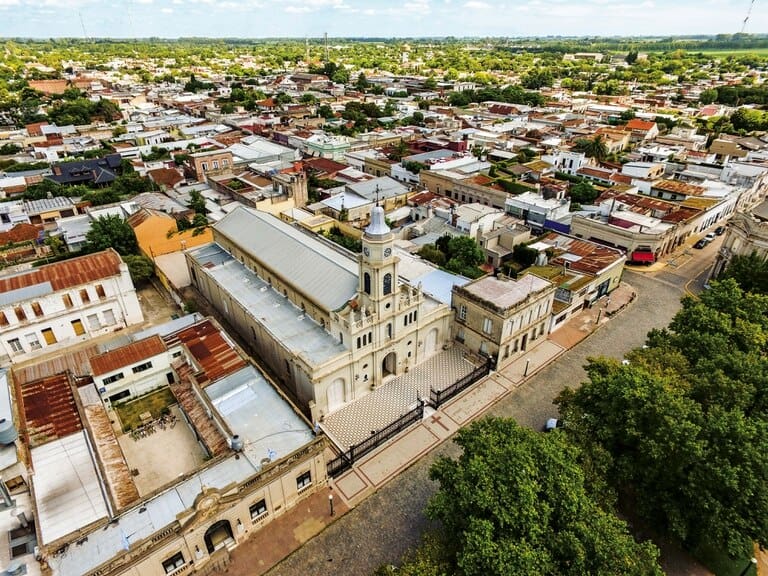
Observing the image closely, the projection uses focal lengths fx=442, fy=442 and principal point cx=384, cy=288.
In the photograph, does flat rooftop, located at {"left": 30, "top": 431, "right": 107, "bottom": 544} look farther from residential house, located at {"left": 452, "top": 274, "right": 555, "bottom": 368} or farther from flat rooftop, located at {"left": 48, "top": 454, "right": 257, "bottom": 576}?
residential house, located at {"left": 452, "top": 274, "right": 555, "bottom": 368}

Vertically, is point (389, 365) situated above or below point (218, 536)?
above

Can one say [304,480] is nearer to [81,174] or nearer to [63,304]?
[63,304]

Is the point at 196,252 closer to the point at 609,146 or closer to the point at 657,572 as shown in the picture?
the point at 657,572

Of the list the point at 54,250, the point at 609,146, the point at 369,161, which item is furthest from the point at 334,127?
the point at 54,250

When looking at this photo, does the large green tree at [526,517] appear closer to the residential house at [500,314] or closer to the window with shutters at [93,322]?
the residential house at [500,314]

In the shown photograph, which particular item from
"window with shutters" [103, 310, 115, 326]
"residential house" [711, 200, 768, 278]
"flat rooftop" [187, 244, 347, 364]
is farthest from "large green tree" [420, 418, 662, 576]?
"residential house" [711, 200, 768, 278]

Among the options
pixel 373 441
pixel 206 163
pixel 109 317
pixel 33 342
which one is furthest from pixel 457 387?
pixel 206 163

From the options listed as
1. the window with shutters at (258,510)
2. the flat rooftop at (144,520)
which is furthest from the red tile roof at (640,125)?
the flat rooftop at (144,520)
